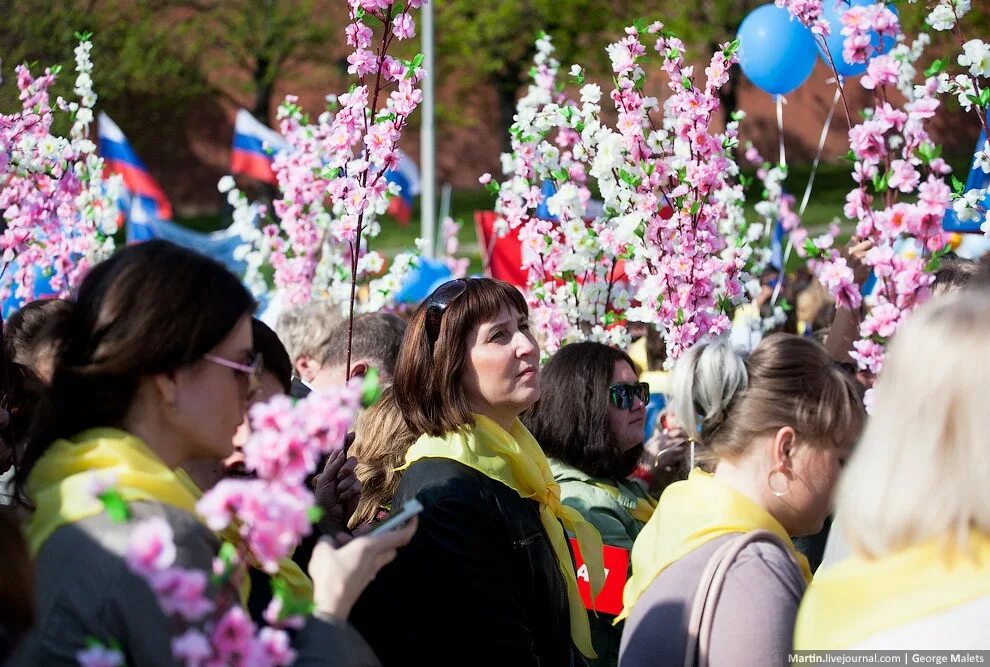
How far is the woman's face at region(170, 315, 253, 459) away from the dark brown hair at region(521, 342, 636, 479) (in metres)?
1.97

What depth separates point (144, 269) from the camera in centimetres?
190

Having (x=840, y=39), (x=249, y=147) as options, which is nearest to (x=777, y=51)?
(x=840, y=39)

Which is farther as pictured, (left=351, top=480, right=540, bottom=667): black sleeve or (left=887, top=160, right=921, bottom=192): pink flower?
(left=887, top=160, right=921, bottom=192): pink flower

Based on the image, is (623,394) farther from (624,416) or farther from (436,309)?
(436,309)

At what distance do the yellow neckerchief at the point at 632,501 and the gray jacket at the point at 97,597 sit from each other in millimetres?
2234

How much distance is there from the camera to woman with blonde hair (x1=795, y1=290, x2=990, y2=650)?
1.57m

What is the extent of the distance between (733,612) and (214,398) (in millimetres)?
1028

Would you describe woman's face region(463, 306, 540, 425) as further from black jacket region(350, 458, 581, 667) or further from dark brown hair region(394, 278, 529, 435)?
black jacket region(350, 458, 581, 667)

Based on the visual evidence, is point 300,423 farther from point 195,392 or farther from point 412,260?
point 412,260

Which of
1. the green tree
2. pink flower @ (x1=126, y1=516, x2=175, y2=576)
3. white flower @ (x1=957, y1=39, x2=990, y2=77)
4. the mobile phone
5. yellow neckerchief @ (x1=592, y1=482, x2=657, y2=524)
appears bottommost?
yellow neckerchief @ (x1=592, y1=482, x2=657, y2=524)

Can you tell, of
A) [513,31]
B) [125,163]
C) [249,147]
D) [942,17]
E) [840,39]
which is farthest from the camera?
[513,31]

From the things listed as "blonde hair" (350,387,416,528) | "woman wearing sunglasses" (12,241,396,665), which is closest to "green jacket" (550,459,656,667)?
"blonde hair" (350,387,416,528)

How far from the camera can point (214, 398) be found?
1.94 meters

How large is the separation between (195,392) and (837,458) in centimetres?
133
